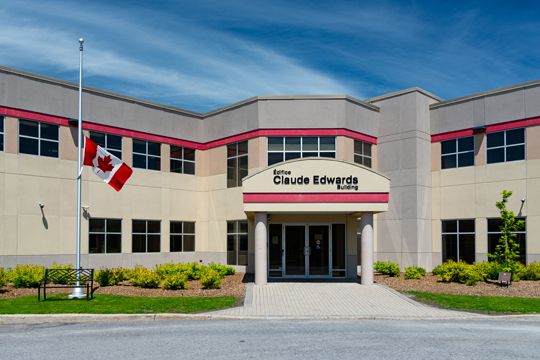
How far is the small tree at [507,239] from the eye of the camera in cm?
2194

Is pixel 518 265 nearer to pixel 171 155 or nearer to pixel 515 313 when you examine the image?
pixel 515 313

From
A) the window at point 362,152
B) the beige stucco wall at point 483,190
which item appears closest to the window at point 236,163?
the window at point 362,152

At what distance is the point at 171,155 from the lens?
28.0m

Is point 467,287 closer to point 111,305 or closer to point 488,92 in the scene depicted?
point 488,92

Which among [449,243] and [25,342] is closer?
[25,342]

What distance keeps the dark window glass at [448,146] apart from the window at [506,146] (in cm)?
179

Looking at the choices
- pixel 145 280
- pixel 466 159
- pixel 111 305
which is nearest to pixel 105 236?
pixel 145 280

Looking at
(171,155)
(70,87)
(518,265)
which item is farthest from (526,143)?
(70,87)

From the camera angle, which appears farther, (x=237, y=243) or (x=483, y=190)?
(x=237, y=243)

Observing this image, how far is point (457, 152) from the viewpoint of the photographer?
2636 centimetres

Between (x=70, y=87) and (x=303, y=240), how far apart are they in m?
13.0

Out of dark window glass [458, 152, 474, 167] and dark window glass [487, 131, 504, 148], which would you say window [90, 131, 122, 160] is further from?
dark window glass [487, 131, 504, 148]

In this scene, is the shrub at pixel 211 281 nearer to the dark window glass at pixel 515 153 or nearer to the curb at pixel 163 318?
the curb at pixel 163 318

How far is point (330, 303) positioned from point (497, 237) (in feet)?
41.0
